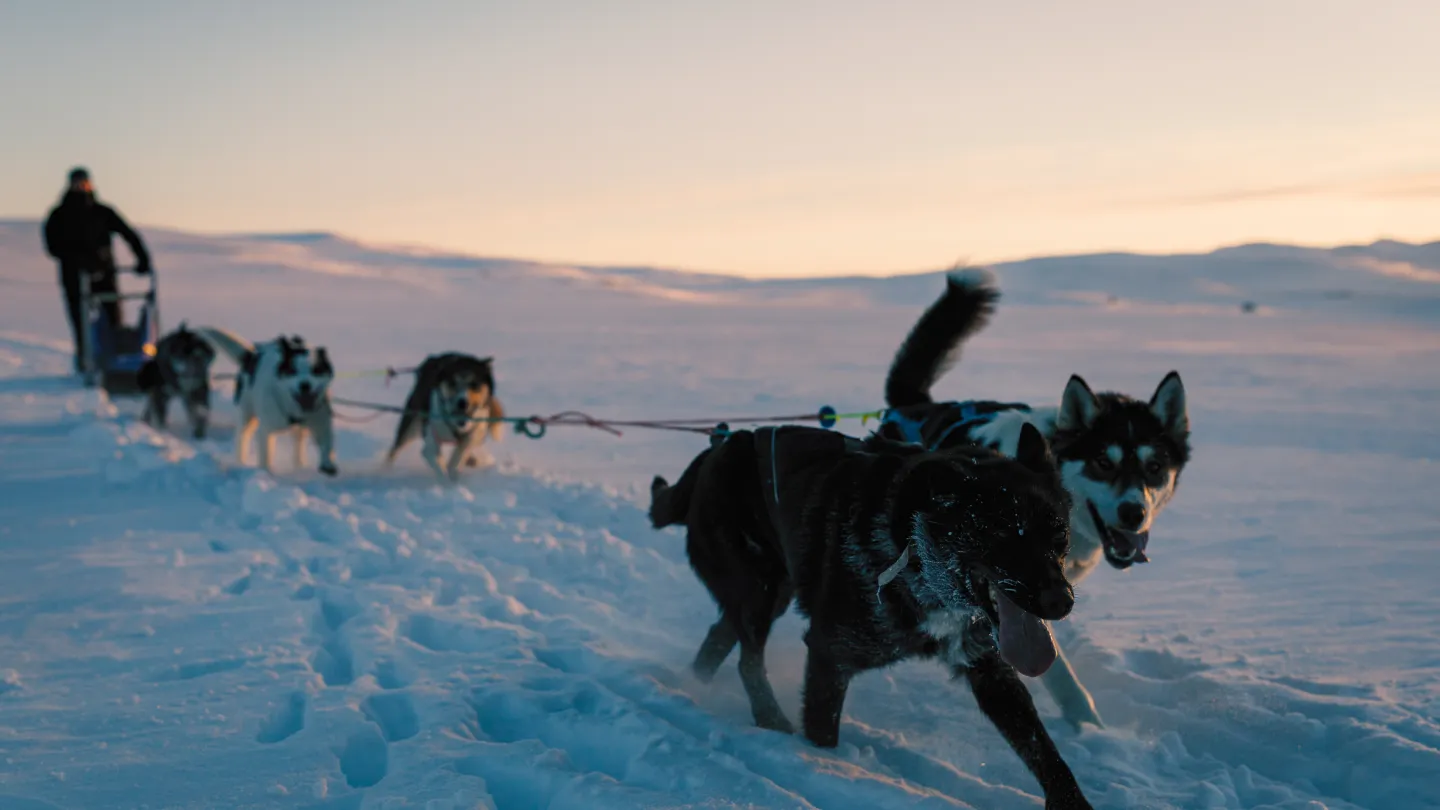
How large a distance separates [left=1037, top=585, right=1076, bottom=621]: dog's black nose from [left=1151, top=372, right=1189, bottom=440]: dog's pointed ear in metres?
1.48

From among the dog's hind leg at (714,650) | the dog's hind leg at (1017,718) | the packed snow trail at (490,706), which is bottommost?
the packed snow trail at (490,706)

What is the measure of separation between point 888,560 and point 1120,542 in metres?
1.14

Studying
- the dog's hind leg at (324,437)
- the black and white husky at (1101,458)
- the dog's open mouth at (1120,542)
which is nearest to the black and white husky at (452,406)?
the dog's hind leg at (324,437)

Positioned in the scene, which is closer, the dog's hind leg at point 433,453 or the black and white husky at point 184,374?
the dog's hind leg at point 433,453

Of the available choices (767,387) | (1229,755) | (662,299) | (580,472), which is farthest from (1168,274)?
(1229,755)

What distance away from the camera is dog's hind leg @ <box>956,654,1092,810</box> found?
2564mm

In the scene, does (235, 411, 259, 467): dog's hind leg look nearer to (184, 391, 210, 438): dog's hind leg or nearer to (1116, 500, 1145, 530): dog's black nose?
(184, 391, 210, 438): dog's hind leg

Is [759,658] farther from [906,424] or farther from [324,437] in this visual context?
[324,437]

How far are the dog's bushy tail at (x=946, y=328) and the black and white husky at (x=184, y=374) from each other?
6278 mm

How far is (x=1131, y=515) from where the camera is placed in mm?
3238

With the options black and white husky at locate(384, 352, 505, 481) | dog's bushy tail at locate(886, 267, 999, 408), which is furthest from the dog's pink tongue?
black and white husky at locate(384, 352, 505, 481)

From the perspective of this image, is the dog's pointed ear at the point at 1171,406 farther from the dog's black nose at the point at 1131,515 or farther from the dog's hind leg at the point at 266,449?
the dog's hind leg at the point at 266,449

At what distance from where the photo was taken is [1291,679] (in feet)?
11.7

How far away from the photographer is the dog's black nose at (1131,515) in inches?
Answer: 127
